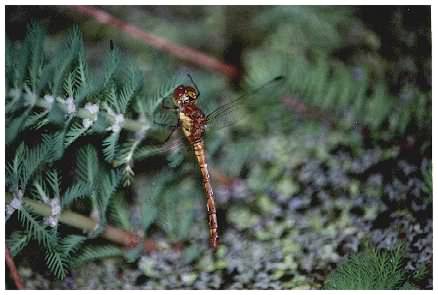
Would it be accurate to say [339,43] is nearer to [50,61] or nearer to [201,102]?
[201,102]

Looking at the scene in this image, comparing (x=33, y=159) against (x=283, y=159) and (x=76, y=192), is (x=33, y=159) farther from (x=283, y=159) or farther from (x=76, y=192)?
(x=283, y=159)

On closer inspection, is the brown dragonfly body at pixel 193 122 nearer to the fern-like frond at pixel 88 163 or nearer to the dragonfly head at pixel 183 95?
the dragonfly head at pixel 183 95

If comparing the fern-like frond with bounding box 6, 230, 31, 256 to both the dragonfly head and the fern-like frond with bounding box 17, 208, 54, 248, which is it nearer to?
the fern-like frond with bounding box 17, 208, 54, 248

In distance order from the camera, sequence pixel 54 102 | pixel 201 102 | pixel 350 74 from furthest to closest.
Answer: pixel 350 74 → pixel 201 102 → pixel 54 102

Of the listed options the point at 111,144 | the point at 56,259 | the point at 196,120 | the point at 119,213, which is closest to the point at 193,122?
the point at 196,120

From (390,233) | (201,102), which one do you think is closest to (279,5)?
(201,102)

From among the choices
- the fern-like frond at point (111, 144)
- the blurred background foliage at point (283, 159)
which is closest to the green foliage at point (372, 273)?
the blurred background foliage at point (283, 159)

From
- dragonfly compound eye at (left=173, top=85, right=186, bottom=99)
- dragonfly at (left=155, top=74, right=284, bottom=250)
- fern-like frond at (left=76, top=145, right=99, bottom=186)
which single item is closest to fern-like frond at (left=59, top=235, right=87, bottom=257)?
fern-like frond at (left=76, top=145, right=99, bottom=186)
